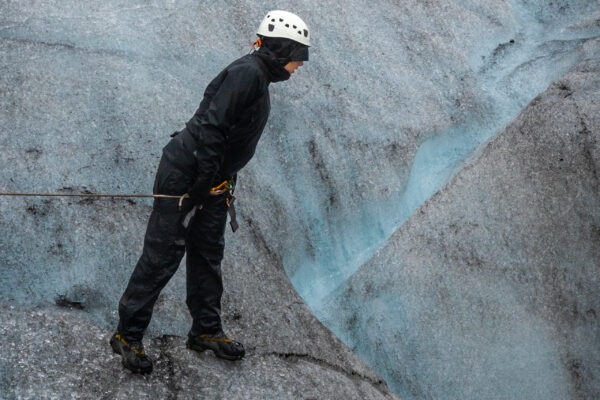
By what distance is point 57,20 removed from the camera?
7.67 metres

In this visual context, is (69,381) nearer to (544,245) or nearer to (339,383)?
(339,383)

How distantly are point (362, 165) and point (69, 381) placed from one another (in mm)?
4654

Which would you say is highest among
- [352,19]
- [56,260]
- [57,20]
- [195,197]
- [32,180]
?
[352,19]

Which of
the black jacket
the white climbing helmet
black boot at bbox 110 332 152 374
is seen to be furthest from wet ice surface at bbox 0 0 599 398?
the white climbing helmet

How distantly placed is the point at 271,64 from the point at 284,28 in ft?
0.85

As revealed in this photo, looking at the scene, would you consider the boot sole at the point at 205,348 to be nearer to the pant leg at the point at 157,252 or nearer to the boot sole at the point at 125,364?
the boot sole at the point at 125,364

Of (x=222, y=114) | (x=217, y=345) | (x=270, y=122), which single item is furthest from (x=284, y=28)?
(x=270, y=122)

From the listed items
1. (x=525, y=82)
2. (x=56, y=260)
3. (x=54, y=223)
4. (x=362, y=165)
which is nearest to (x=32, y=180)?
(x=54, y=223)

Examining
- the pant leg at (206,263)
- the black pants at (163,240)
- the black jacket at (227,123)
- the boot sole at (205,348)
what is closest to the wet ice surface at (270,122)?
the boot sole at (205,348)

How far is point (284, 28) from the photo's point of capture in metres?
4.32

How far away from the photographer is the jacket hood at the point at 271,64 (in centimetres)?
434

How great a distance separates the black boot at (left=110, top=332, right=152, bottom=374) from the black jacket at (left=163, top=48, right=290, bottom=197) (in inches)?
48.4

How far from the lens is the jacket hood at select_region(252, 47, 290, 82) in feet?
14.2

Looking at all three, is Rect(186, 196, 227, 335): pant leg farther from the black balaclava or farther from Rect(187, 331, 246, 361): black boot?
the black balaclava
